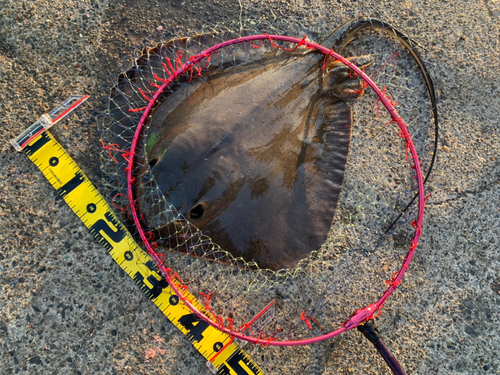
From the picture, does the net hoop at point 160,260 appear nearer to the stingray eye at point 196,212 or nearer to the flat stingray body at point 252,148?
the flat stingray body at point 252,148

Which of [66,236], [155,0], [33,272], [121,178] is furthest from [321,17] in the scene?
[33,272]

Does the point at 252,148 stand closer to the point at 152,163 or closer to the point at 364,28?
the point at 152,163

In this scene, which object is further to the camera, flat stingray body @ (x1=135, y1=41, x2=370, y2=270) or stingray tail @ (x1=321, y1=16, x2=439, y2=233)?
stingray tail @ (x1=321, y1=16, x2=439, y2=233)

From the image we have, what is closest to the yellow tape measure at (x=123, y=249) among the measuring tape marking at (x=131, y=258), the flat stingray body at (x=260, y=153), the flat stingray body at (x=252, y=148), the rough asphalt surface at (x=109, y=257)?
the measuring tape marking at (x=131, y=258)

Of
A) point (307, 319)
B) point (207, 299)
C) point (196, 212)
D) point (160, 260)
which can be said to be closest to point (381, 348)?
point (307, 319)

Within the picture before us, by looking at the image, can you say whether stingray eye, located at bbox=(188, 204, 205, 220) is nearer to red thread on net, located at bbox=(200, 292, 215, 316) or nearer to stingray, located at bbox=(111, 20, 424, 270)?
stingray, located at bbox=(111, 20, 424, 270)

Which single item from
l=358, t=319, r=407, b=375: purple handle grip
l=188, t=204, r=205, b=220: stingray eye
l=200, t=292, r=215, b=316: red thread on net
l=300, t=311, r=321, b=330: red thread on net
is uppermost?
l=188, t=204, r=205, b=220: stingray eye

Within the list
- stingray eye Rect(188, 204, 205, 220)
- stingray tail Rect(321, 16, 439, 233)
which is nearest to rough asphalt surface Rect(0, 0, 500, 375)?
stingray tail Rect(321, 16, 439, 233)
